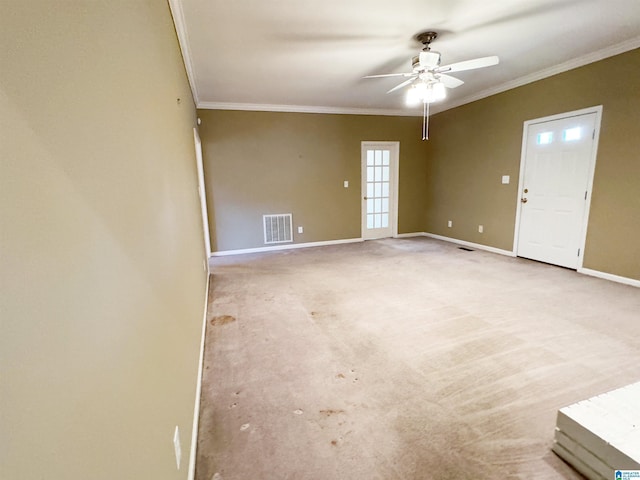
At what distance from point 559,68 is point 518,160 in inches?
47.3

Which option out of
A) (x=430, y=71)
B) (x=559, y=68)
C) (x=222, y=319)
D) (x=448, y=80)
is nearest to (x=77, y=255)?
(x=222, y=319)

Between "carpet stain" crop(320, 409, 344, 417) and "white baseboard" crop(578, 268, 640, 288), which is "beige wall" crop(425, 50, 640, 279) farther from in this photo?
"carpet stain" crop(320, 409, 344, 417)

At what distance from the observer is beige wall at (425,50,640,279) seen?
10.8 ft

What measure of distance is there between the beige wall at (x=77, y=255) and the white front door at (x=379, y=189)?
17.4 ft

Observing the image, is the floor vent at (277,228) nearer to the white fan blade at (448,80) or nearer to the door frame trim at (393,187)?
the door frame trim at (393,187)

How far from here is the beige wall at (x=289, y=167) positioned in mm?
5012

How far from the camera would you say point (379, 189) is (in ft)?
20.4

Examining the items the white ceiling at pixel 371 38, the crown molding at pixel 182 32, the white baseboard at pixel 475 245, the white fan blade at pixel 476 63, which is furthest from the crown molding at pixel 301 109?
the white fan blade at pixel 476 63

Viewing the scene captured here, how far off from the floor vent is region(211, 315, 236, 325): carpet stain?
2.71 m

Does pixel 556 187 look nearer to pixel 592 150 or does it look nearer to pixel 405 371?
pixel 592 150

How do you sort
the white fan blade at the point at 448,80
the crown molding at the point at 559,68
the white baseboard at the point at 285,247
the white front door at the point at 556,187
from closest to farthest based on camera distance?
the white fan blade at the point at 448,80 < the crown molding at the point at 559,68 < the white front door at the point at 556,187 < the white baseboard at the point at 285,247

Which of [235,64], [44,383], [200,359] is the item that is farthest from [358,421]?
[235,64]

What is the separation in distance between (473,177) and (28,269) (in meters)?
5.90

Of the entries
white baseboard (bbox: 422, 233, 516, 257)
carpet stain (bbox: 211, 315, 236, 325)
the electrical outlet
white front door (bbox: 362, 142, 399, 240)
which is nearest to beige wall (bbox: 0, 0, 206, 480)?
the electrical outlet
